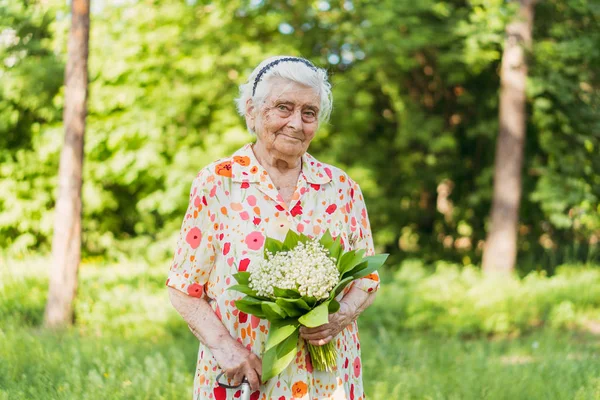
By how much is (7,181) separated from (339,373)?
9778 mm

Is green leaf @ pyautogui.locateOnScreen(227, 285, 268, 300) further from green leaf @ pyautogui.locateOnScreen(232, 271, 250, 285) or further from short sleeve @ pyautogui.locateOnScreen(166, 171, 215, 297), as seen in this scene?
short sleeve @ pyautogui.locateOnScreen(166, 171, 215, 297)

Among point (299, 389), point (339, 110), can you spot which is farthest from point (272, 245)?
point (339, 110)

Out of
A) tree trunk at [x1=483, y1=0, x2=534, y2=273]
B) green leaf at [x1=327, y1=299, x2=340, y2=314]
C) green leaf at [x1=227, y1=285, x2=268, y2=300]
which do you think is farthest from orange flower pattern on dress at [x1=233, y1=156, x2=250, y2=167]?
tree trunk at [x1=483, y1=0, x2=534, y2=273]

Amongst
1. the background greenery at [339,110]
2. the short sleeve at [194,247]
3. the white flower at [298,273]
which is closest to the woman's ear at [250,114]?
the short sleeve at [194,247]

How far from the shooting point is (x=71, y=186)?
6414mm

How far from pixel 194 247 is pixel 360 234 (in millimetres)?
651

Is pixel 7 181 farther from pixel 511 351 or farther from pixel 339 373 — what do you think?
pixel 339 373

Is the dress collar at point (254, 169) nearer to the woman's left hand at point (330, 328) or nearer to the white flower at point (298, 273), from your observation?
the white flower at point (298, 273)

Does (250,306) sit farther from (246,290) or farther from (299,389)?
(299,389)

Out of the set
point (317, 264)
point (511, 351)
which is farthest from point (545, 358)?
point (317, 264)

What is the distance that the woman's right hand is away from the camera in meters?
2.30

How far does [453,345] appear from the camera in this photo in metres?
5.96

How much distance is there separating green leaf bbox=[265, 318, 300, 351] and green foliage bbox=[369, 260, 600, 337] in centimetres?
499

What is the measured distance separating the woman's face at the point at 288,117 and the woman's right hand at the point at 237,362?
723 millimetres
